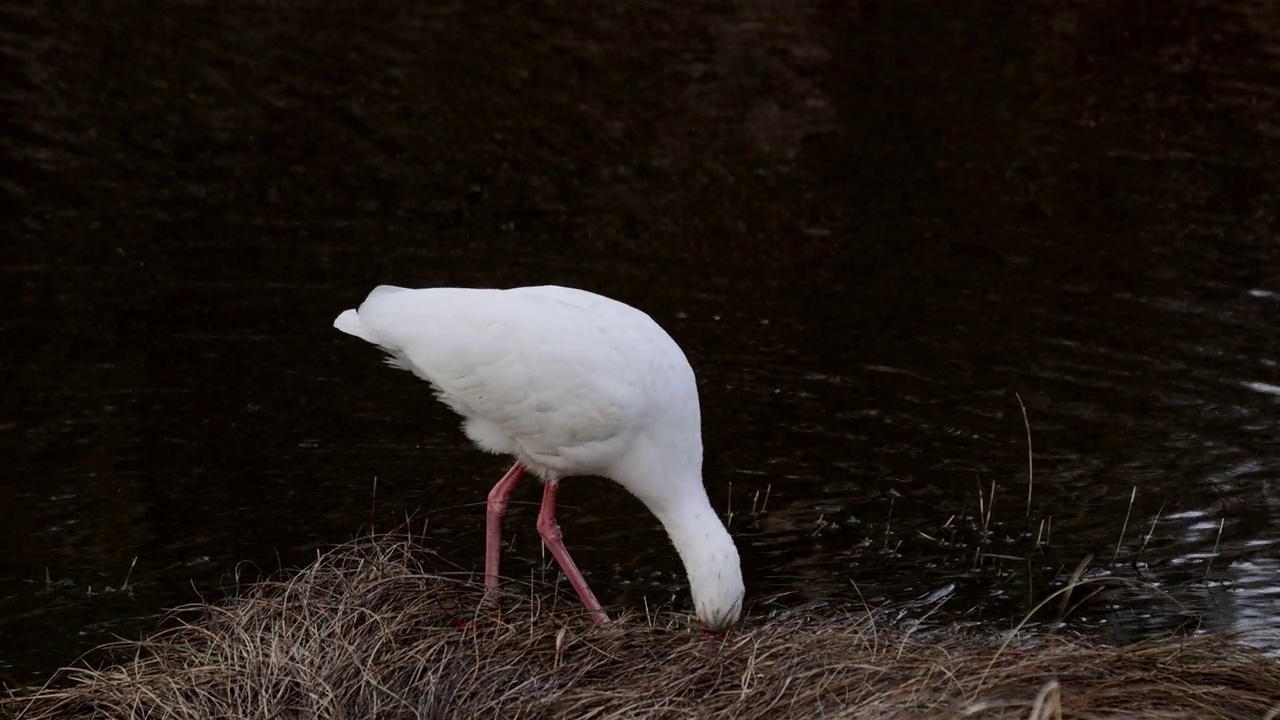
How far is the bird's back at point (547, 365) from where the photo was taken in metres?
5.75

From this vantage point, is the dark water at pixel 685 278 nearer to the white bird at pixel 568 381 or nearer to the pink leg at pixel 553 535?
the pink leg at pixel 553 535

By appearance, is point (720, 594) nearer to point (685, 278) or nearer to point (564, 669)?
point (564, 669)

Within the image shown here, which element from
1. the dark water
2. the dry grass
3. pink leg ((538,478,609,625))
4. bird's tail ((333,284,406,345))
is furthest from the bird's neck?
bird's tail ((333,284,406,345))

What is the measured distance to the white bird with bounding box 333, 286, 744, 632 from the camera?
574 cm

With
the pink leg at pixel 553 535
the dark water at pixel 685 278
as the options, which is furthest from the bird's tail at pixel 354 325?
the dark water at pixel 685 278

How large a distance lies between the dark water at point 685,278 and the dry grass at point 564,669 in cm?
111

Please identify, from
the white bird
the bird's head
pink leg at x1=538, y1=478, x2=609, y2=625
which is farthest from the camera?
pink leg at x1=538, y1=478, x2=609, y2=625

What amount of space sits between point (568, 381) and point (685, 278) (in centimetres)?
420

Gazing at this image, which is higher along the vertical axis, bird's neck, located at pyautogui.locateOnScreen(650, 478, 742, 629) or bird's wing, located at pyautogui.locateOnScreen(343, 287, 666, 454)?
bird's wing, located at pyautogui.locateOnScreen(343, 287, 666, 454)

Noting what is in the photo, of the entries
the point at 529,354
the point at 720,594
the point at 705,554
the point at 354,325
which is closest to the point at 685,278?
the point at 354,325

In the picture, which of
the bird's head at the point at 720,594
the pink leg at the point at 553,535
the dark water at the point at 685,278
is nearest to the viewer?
the bird's head at the point at 720,594

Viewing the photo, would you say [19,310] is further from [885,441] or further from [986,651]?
[986,651]

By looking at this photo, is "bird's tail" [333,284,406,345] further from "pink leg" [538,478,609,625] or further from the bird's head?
the bird's head

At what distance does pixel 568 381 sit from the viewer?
19.0 feet
